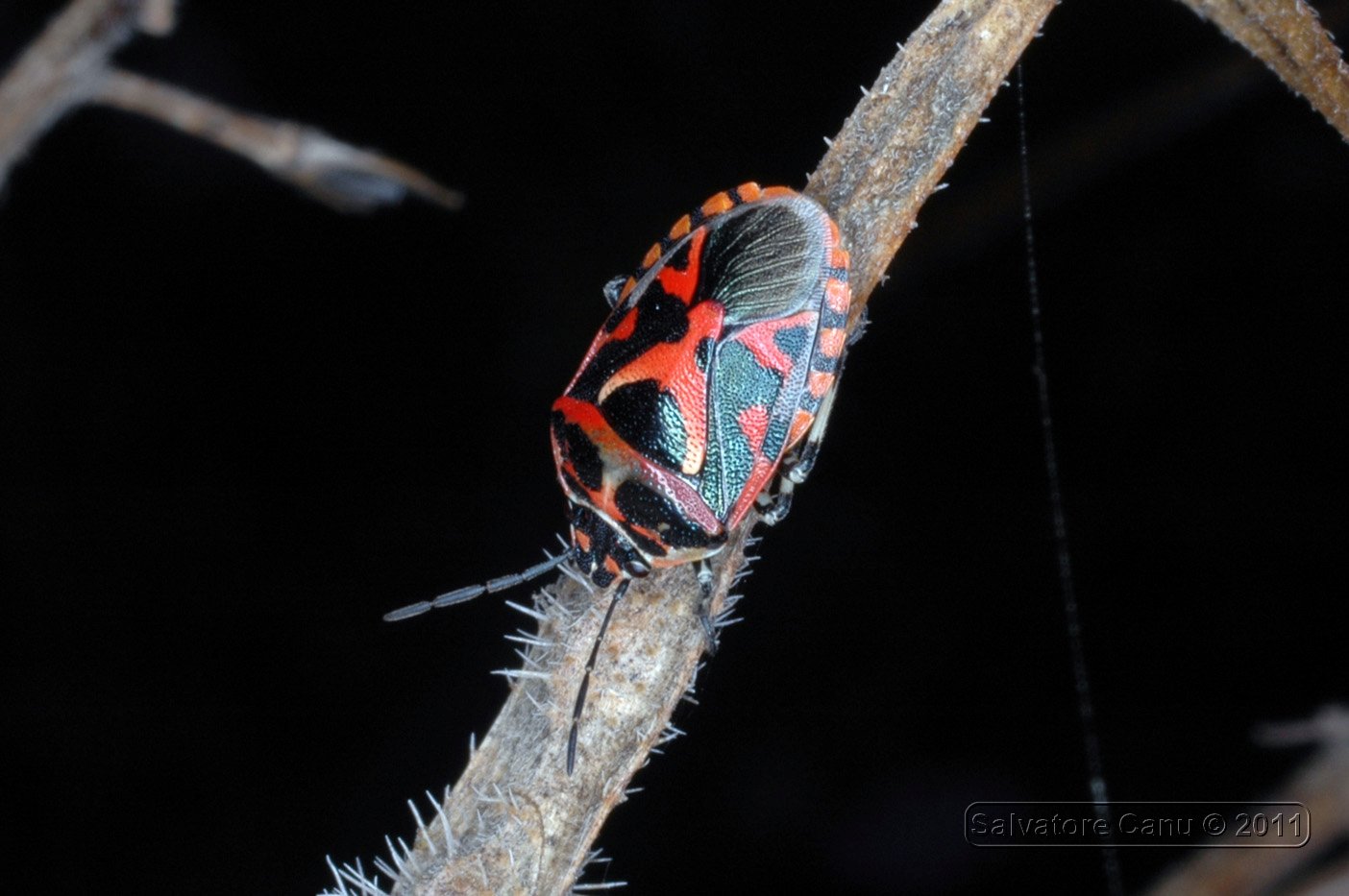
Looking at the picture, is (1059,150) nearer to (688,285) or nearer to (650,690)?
(688,285)

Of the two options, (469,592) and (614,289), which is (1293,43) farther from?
(469,592)

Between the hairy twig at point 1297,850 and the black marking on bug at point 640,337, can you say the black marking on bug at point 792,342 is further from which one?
the hairy twig at point 1297,850

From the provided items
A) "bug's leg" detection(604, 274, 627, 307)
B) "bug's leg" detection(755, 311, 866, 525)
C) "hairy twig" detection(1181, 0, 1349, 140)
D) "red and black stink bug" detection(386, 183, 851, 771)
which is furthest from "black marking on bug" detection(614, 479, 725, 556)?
"hairy twig" detection(1181, 0, 1349, 140)

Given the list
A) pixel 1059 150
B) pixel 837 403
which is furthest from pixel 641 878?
pixel 1059 150

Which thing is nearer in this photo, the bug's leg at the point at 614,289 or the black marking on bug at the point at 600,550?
the black marking on bug at the point at 600,550

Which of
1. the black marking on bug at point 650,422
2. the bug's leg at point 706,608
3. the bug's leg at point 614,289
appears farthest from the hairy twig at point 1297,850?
the bug's leg at point 614,289

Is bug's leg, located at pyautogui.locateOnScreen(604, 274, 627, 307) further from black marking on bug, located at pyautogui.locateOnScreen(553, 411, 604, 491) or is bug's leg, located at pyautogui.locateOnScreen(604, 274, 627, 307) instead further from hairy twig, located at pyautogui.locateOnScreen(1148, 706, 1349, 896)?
hairy twig, located at pyautogui.locateOnScreen(1148, 706, 1349, 896)
